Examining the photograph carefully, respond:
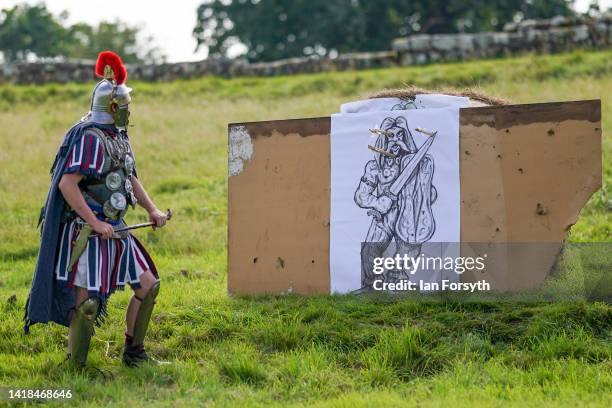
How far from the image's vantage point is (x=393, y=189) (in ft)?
24.7

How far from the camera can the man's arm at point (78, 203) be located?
5914mm

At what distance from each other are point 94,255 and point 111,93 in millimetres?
1046

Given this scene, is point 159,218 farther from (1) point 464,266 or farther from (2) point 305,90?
(2) point 305,90

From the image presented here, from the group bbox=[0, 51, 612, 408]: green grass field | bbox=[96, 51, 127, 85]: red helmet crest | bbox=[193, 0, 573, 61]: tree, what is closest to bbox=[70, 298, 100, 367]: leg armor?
Answer: bbox=[0, 51, 612, 408]: green grass field

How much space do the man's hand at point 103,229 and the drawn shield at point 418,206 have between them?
2.44m

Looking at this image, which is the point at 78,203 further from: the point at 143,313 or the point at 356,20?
the point at 356,20

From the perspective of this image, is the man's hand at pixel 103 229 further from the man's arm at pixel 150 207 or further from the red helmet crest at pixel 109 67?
the red helmet crest at pixel 109 67

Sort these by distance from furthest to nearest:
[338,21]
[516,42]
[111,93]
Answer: [338,21] → [516,42] → [111,93]

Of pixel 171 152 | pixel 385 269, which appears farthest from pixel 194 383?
pixel 171 152

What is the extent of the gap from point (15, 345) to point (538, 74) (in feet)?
39.6

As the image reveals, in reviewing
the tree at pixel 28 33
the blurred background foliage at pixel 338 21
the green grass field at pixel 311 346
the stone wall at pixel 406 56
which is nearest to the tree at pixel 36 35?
the tree at pixel 28 33

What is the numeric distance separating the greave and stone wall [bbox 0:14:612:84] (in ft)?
47.8

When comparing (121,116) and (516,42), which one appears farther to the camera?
(516,42)

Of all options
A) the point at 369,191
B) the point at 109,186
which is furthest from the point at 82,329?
the point at 369,191
